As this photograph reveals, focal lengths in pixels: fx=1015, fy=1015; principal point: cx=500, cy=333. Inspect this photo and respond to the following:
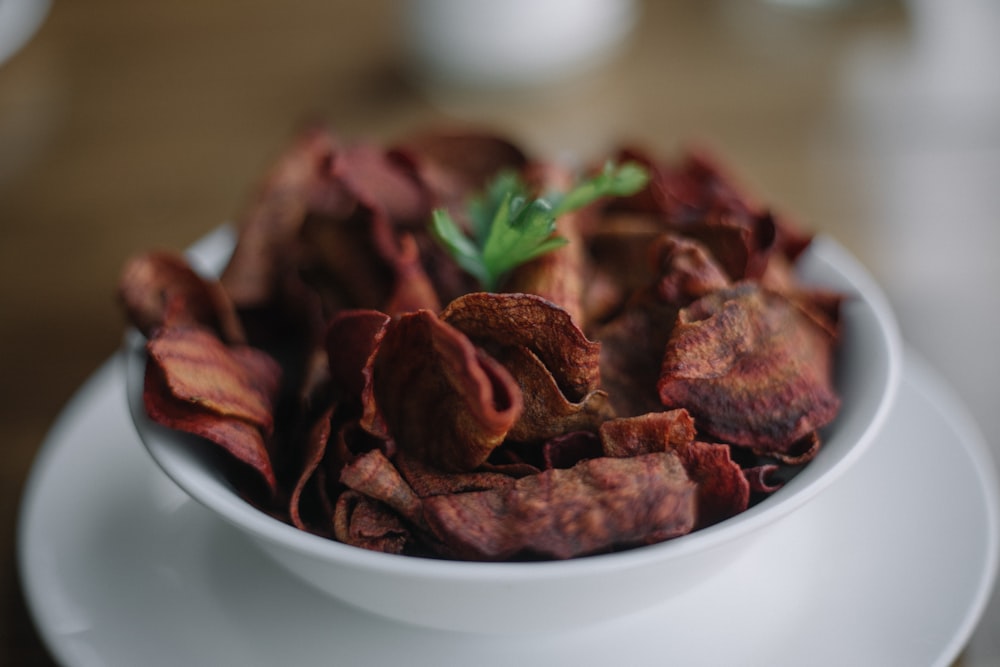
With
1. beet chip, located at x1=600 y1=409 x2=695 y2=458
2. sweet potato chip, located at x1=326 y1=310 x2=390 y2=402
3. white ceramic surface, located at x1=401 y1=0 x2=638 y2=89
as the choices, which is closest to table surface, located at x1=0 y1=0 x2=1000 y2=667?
white ceramic surface, located at x1=401 y1=0 x2=638 y2=89

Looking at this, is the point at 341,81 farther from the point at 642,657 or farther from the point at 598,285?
the point at 642,657

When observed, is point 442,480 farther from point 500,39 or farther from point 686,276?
point 500,39

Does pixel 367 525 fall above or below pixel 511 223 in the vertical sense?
below

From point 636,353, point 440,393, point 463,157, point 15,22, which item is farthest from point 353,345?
point 15,22

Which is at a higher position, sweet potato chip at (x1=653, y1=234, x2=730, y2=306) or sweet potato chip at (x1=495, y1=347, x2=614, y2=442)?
sweet potato chip at (x1=653, y1=234, x2=730, y2=306)

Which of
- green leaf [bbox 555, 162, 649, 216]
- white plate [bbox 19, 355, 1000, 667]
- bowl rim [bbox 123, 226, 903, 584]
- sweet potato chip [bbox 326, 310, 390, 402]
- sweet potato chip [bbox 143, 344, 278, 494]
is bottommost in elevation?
white plate [bbox 19, 355, 1000, 667]

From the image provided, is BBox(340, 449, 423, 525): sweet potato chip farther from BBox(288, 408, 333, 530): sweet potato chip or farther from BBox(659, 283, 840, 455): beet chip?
BBox(659, 283, 840, 455): beet chip
